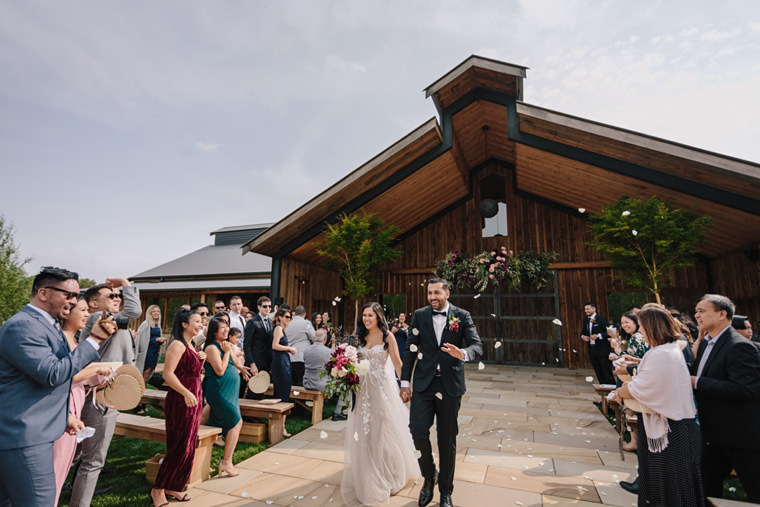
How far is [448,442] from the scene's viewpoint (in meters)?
3.35

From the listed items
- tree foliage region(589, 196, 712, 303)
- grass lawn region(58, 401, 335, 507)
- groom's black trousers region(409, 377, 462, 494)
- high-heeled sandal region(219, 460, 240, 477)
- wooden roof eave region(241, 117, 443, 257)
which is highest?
wooden roof eave region(241, 117, 443, 257)

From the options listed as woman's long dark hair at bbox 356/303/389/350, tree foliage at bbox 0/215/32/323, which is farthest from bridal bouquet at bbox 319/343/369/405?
tree foliage at bbox 0/215/32/323

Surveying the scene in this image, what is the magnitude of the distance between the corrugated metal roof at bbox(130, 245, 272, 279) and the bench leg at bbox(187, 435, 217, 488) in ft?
36.2

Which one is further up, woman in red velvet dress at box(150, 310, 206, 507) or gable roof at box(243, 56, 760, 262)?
gable roof at box(243, 56, 760, 262)

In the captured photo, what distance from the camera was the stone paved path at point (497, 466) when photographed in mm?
3510

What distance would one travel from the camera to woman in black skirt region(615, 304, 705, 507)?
262 cm

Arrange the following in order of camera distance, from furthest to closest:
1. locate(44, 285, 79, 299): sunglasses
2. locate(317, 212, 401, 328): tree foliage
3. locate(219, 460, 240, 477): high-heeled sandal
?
locate(317, 212, 401, 328): tree foliage → locate(219, 460, 240, 477): high-heeled sandal → locate(44, 285, 79, 299): sunglasses

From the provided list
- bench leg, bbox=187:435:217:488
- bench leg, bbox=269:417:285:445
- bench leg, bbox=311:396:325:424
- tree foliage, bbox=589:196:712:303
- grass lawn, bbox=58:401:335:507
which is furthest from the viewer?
tree foliage, bbox=589:196:712:303

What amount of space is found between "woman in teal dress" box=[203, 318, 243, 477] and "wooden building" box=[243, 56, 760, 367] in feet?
21.3

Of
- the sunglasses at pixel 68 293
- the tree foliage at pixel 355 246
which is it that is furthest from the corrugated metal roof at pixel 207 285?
the sunglasses at pixel 68 293

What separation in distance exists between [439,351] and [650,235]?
21.8 feet

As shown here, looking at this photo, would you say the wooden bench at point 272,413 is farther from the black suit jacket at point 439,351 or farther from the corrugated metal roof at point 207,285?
the corrugated metal roof at point 207,285

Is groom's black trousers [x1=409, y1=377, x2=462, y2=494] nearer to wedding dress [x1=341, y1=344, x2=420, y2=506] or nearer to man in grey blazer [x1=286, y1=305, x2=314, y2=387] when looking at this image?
wedding dress [x1=341, y1=344, x2=420, y2=506]

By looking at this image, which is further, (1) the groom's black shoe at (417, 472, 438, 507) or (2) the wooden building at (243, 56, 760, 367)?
(2) the wooden building at (243, 56, 760, 367)
